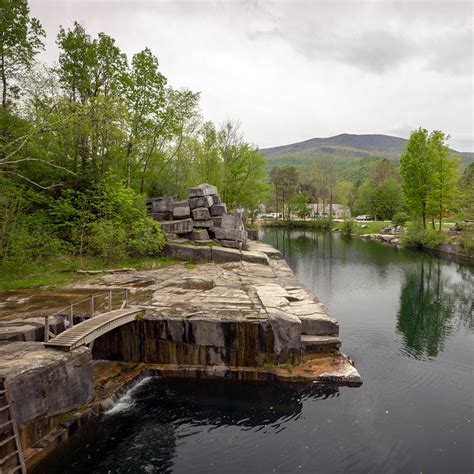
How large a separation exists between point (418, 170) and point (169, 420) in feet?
163

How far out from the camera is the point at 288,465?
30.5 ft

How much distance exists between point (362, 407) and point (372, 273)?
23.6 meters

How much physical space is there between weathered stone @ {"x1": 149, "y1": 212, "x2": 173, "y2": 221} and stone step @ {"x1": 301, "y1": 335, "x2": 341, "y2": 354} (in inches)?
728

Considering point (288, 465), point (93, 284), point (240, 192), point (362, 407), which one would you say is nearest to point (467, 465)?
point (362, 407)

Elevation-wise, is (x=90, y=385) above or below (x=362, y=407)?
above

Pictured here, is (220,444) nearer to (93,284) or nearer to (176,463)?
(176,463)

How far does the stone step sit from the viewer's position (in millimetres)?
14289

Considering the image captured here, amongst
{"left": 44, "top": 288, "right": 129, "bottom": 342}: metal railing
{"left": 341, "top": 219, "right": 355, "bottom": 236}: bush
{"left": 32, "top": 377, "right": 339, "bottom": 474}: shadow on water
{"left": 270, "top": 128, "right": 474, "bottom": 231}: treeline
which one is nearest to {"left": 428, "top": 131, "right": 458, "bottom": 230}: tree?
{"left": 270, "top": 128, "right": 474, "bottom": 231}: treeline

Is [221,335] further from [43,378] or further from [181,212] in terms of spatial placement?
[181,212]

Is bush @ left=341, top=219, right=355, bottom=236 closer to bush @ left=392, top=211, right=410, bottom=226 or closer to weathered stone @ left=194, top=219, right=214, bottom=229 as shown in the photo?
bush @ left=392, top=211, right=410, bottom=226

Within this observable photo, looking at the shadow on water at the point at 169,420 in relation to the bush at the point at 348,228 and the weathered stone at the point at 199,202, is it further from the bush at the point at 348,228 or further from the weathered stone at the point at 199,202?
the bush at the point at 348,228

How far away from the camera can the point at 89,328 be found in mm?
11766

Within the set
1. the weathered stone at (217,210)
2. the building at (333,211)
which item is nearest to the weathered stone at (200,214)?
the weathered stone at (217,210)

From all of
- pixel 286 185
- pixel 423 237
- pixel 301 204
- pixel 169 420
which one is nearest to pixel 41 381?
pixel 169 420
